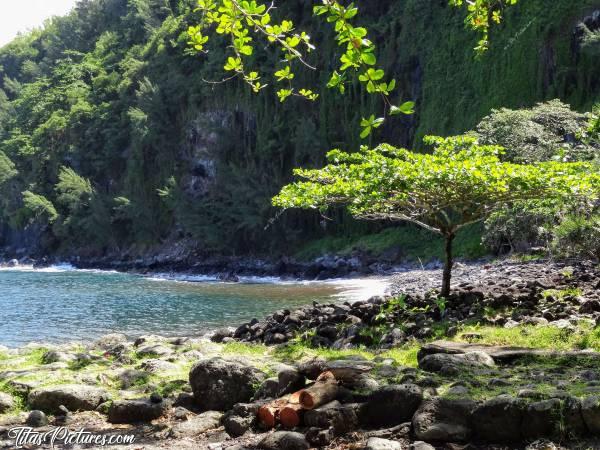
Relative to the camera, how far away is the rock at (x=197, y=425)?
626 centimetres

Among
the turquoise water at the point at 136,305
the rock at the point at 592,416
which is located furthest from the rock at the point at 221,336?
the rock at the point at 592,416

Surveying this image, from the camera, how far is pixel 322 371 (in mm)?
6582

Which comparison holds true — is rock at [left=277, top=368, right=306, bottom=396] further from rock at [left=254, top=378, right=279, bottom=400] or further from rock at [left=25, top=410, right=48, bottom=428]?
rock at [left=25, top=410, right=48, bottom=428]

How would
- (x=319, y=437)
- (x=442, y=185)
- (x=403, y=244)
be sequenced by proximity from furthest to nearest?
(x=403, y=244), (x=442, y=185), (x=319, y=437)

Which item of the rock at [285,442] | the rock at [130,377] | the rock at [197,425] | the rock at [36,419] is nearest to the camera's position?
the rock at [285,442]

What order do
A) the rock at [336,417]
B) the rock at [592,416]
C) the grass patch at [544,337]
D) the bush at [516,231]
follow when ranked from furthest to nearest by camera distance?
the bush at [516,231]
the grass patch at [544,337]
the rock at [336,417]
the rock at [592,416]

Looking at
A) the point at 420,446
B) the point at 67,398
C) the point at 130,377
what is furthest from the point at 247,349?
the point at 420,446

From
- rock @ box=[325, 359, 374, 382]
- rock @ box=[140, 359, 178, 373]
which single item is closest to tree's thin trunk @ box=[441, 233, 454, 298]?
rock @ box=[140, 359, 178, 373]

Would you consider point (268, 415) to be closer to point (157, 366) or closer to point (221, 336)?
point (157, 366)

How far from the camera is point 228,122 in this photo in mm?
57875

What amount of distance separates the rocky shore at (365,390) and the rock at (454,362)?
0.8 inches

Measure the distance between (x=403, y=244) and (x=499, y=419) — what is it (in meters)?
34.2

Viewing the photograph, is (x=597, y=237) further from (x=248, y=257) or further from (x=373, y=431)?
(x=248, y=257)

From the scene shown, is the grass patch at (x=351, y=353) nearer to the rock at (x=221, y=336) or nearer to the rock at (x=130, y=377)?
the rock at (x=130, y=377)
